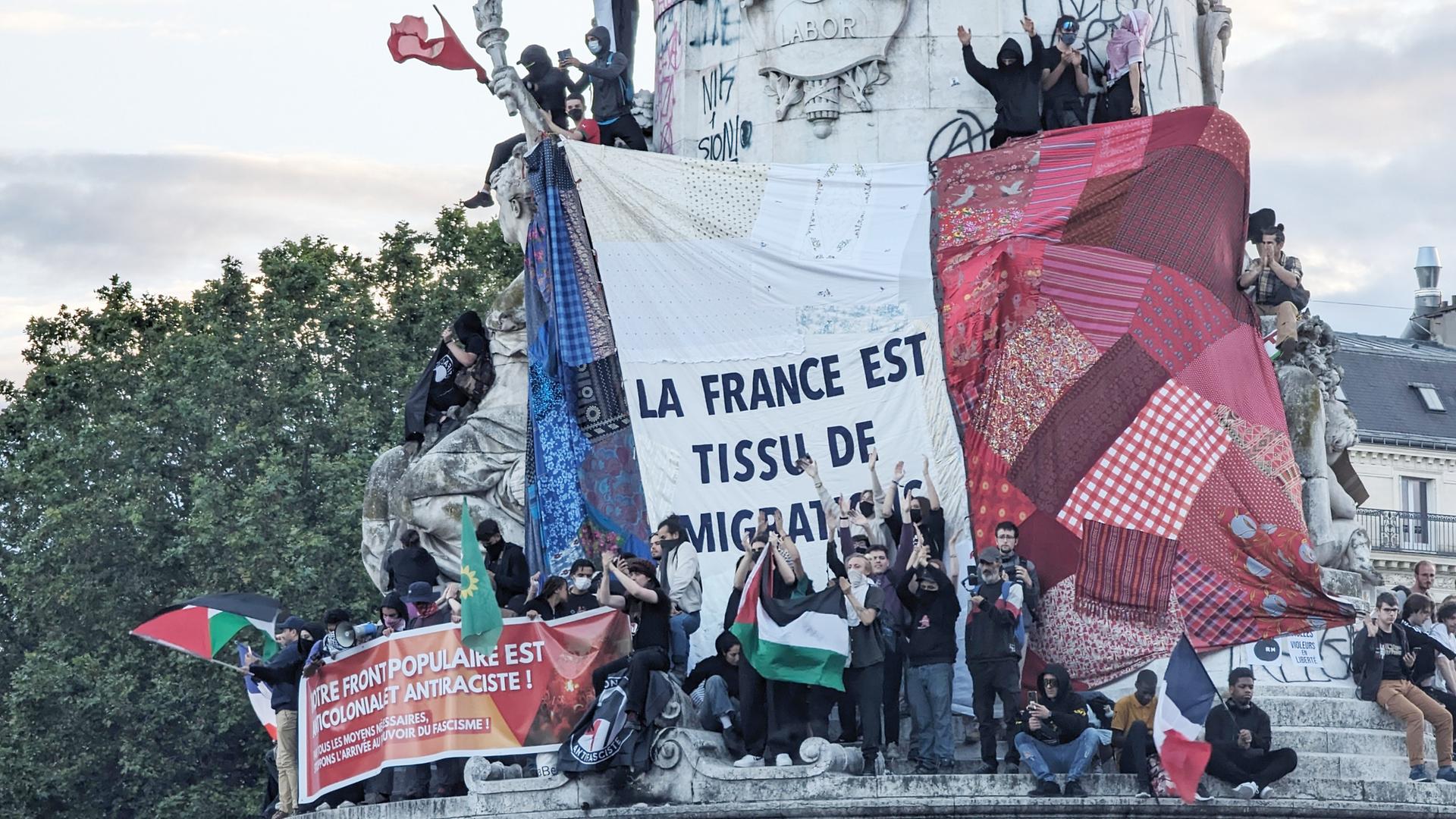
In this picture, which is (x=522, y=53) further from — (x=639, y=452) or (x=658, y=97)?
(x=639, y=452)

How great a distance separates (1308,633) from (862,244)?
17.9 ft

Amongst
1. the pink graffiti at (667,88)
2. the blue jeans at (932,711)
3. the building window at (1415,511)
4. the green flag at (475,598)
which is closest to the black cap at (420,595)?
the green flag at (475,598)

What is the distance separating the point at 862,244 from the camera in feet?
88.9

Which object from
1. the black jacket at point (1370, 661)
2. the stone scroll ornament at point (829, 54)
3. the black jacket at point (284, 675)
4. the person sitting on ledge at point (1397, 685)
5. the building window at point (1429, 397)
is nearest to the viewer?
the person sitting on ledge at point (1397, 685)

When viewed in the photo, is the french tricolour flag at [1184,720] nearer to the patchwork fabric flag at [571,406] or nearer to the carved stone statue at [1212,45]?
the patchwork fabric flag at [571,406]

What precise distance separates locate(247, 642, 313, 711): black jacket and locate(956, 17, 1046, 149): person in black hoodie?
8177mm

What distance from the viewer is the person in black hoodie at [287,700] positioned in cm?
2673

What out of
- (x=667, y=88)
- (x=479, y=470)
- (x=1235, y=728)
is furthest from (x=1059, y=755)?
(x=667, y=88)

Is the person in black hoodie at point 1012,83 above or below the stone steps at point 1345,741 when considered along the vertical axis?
above

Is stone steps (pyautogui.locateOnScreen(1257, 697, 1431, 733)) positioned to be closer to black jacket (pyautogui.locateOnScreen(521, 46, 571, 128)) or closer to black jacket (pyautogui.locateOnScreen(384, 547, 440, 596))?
black jacket (pyautogui.locateOnScreen(384, 547, 440, 596))

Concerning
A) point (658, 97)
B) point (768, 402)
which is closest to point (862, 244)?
point (768, 402)

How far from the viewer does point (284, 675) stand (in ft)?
87.7

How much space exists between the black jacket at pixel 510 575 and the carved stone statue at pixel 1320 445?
7284 millimetres

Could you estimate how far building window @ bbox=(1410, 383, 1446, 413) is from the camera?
204ft
